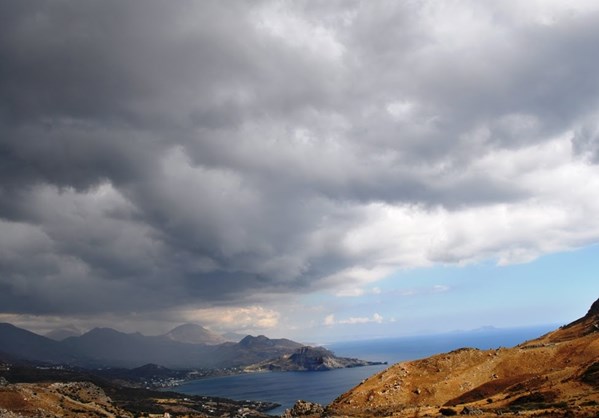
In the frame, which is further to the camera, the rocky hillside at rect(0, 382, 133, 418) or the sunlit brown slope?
the rocky hillside at rect(0, 382, 133, 418)

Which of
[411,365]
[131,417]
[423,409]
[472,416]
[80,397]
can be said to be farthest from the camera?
[80,397]

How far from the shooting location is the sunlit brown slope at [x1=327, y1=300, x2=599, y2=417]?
215 feet

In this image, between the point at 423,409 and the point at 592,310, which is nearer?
the point at 423,409

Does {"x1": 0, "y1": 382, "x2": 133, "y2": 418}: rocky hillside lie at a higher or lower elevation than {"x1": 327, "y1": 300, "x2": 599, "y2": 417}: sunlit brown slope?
lower

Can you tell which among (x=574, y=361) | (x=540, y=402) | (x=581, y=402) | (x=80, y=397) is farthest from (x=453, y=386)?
(x=80, y=397)

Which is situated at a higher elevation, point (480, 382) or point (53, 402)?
point (480, 382)

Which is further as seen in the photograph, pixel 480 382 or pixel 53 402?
pixel 53 402

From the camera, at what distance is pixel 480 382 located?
90.8 m

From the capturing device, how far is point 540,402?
61625 mm

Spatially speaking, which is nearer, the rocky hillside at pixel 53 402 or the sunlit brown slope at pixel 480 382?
the sunlit brown slope at pixel 480 382

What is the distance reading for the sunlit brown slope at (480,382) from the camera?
65625 mm

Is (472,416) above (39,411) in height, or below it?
above

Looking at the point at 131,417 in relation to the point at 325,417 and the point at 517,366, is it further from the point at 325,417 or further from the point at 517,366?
the point at 517,366

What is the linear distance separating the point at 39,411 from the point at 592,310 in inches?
7152
